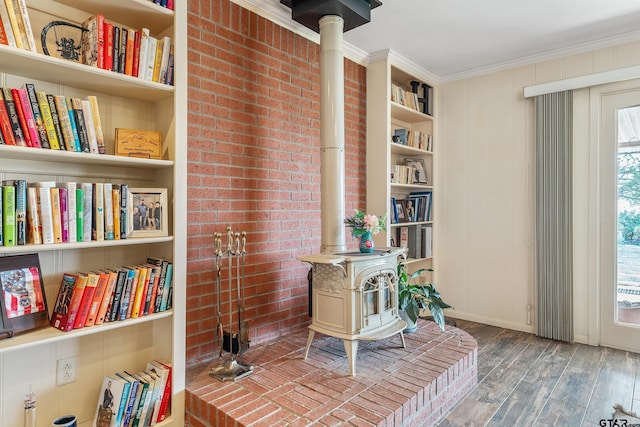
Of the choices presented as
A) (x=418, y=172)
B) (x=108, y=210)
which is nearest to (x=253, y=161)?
(x=108, y=210)

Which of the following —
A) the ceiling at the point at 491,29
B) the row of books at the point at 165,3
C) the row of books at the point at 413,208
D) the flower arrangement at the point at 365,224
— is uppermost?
the ceiling at the point at 491,29

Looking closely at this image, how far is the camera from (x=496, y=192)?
11.9 ft

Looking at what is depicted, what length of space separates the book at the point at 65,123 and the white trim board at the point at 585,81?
11.5 feet

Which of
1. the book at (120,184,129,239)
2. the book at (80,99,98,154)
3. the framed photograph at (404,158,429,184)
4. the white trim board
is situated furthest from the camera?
the framed photograph at (404,158,429,184)

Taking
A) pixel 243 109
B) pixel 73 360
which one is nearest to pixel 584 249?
pixel 243 109

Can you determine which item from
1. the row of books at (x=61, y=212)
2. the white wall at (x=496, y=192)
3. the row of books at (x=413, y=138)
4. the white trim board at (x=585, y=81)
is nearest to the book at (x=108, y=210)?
the row of books at (x=61, y=212)

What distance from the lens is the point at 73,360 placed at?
176 centimetres

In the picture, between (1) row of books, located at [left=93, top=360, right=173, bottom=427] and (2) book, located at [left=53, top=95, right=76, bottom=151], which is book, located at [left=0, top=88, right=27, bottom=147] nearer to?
(2) book, located at [left=53, top=95, right=76, bottom=151]

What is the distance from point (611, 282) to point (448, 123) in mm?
2031

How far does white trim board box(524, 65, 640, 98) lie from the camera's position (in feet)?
9.62

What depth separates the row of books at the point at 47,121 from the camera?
138 centimetres

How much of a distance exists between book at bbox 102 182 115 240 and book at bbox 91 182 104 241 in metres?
0.01

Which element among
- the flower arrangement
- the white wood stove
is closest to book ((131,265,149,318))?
the white wood stove

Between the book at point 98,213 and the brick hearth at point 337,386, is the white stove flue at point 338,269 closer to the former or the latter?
the brick hearth at point 337,386
